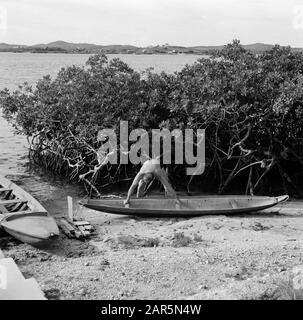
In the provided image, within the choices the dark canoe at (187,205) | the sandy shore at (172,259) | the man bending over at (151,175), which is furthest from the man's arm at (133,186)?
the sandy shore at (172,259)

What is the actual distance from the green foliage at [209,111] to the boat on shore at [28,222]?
2.76 meters

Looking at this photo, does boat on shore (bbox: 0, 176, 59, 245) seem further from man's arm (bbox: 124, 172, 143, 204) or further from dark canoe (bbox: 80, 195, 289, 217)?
man's arm (bbox: 124, 172, 143, 204)

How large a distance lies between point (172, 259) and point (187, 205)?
133 inches

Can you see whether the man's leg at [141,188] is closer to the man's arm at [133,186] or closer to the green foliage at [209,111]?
the man's arm at [133,186]

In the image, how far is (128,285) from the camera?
8.05m

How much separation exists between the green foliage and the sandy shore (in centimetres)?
298

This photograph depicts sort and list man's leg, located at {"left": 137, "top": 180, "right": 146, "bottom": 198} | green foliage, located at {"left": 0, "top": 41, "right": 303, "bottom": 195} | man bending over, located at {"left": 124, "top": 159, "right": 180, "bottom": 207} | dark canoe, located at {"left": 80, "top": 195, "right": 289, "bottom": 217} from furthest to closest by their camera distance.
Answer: green foliage, located at {"left": 0, "top": 41, "right": 303, "bottom": 195} < man's leg, located at {"left": 137, "top": 180, "right": 146, "bottom": 198} < man bending over, located at {"left": 124, "top": 159, "right": 180, "bottom": 207} < dark canoe, located at {"left": 80, "top": 195, "right": 289, "bottom": 217}

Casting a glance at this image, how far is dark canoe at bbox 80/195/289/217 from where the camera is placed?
11.9 metres

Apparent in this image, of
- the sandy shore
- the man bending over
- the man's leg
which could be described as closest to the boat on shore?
the sandy shore

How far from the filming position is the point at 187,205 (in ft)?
40.3

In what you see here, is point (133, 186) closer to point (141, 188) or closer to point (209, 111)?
point (141, 188)

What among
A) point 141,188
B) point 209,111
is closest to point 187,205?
point 141,188

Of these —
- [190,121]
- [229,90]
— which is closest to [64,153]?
[190,121]
